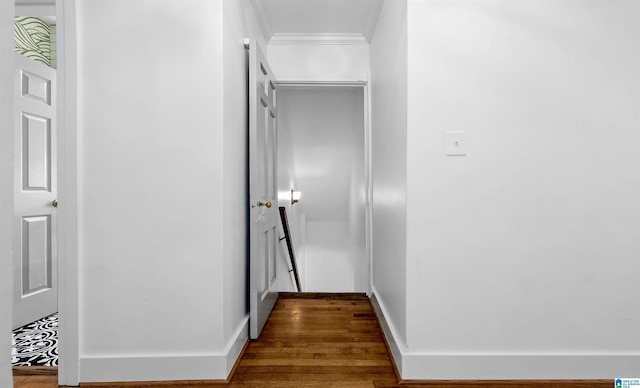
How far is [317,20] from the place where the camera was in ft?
9.25

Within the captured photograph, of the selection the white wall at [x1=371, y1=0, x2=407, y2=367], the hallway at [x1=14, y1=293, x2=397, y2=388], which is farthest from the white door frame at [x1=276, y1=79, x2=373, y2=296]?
the hallway at [x1=14, y1=293, x2=397, y2=388]

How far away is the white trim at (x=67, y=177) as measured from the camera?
1.64 meters

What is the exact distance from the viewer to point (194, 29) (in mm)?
1698

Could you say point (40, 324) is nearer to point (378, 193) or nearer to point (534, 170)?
point (378, 193)

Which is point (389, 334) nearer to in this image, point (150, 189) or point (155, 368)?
point (155, 368)

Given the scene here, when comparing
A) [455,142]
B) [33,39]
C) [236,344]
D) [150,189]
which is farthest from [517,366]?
[33,39]

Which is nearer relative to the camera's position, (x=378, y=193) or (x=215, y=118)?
(x=215, y=118)

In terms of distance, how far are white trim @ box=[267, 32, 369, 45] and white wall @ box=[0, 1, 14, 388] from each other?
8.73 ft

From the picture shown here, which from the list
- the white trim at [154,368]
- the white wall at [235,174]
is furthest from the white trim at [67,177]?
the white wall at [235,174]

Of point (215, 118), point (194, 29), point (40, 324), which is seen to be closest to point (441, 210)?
point (215, 118)

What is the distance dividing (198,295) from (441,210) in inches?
51.8

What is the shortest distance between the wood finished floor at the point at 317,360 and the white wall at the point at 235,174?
0.17 m

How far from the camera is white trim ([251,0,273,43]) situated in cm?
251

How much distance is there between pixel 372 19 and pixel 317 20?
0.46 metres
